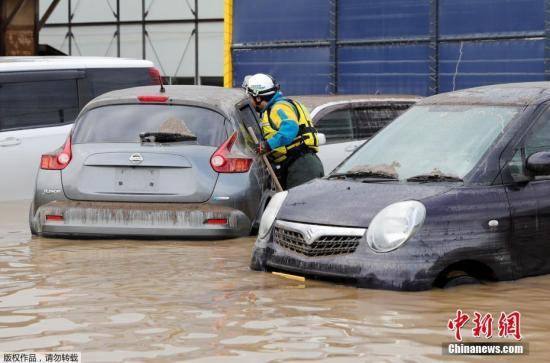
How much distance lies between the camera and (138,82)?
15.2 meters

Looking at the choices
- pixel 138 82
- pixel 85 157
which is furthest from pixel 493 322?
pixel 138 82

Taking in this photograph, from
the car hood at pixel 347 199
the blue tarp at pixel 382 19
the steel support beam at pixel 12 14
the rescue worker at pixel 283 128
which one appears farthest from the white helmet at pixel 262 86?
the steel support beam at pixel 12 14

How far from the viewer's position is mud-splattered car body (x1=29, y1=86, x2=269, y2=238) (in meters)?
10.5

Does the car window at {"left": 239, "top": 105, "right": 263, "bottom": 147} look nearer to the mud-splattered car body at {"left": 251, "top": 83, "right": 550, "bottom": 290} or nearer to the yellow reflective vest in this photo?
the yellow reflective vest

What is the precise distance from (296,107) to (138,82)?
3.81 m

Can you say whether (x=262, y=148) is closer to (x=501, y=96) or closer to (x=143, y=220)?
(x=143, y=220)

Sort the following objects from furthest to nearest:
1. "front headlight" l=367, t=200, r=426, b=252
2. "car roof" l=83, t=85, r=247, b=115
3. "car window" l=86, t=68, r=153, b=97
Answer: "car window" l=86, t=68, r=153, b=97 < "car roof" l=83, t=85, r=247, b=115 < "front headlight" l=367, t=200, r=426, b=252

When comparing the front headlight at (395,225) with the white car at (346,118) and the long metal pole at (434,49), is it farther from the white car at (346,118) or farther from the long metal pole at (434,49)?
the long metal pole at (434,49)

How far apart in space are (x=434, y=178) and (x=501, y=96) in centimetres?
101

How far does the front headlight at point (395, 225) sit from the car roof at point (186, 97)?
304 cm

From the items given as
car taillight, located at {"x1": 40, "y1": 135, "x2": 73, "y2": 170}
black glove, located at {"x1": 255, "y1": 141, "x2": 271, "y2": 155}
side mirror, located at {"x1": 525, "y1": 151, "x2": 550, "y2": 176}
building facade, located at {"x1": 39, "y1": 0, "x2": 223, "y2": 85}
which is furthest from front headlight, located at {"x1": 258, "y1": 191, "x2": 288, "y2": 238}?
building facade, located at {"x1": 39, "y1": 0, "x2": 223, "y2": 85}

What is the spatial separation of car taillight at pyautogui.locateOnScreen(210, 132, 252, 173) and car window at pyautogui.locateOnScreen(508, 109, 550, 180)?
2.80 metres

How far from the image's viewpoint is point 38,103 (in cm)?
1461

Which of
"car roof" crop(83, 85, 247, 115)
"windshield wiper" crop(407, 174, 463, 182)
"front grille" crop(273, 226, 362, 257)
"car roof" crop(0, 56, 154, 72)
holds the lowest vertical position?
"front grille" crop(273, 226, 362, 257)
